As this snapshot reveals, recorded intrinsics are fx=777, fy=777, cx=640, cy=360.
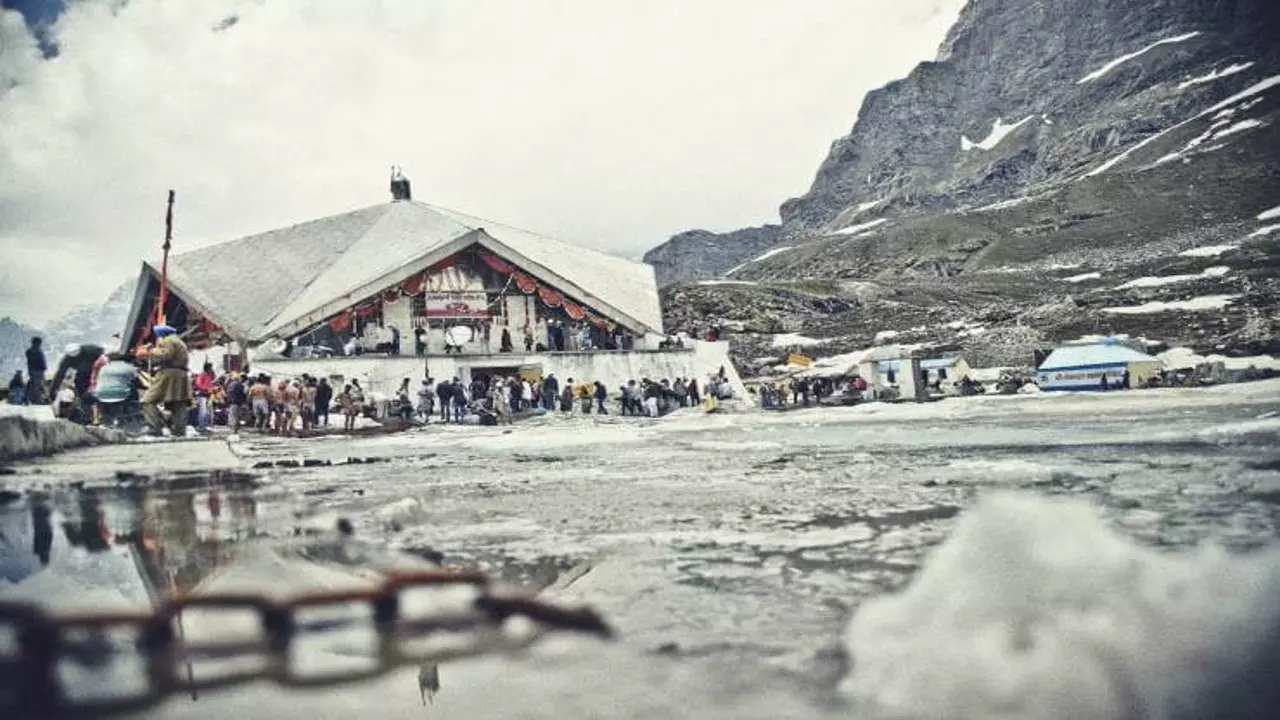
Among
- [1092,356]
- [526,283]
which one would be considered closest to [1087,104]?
[1092,356]

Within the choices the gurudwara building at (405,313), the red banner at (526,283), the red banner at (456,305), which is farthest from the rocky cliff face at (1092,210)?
the red banner at (456,305)

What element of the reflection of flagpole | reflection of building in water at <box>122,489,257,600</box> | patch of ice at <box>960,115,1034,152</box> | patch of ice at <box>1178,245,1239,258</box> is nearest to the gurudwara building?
reflection of building in water at <box>122,489,257,600</box>

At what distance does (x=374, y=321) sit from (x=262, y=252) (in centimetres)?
859

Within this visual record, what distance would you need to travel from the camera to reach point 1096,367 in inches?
954

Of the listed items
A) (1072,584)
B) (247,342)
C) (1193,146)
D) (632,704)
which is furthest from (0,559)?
(1193,146)

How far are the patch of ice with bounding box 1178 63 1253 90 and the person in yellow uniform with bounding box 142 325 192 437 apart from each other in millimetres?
159179

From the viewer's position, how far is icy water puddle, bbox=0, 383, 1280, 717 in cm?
160

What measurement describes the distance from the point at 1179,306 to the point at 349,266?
143ft

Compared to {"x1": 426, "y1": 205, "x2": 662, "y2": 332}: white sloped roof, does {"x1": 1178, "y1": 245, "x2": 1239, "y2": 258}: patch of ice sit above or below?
above

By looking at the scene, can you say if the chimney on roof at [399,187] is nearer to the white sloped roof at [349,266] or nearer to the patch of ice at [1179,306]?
the white sloped roof at [349,266]

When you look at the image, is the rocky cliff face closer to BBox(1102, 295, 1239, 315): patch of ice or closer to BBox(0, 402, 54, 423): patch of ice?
BBox(1102, 295, 1239, 315): patch of ice

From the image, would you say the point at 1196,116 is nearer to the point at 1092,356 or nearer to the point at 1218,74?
the point at 1218,74

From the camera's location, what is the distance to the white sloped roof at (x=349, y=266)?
23016mm

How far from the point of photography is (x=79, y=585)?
2547mm
